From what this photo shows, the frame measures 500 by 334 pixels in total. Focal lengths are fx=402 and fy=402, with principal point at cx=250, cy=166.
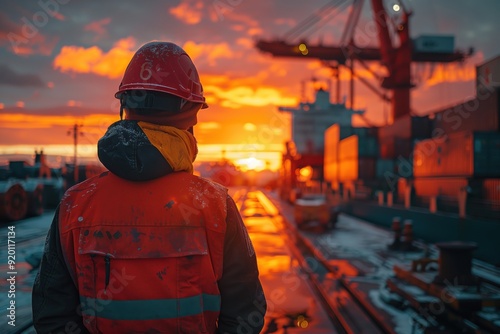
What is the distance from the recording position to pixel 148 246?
165cm

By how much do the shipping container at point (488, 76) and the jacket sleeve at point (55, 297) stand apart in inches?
848

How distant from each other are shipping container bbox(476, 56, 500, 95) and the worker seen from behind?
21.1 meters

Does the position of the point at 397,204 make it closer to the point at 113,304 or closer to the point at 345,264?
the point at 345,264

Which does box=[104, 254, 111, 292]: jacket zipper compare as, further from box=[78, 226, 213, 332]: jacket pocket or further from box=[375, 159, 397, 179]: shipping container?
box=[375, 159, 397, 179]: shipping container

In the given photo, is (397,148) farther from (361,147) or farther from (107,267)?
(107,267)

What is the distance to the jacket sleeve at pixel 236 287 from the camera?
5.83ft

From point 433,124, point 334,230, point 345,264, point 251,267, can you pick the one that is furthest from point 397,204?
point 251,267

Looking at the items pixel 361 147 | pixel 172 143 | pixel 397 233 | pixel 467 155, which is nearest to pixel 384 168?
pixel 361 147

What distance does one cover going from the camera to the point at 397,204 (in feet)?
65.1

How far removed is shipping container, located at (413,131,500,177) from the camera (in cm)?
1514

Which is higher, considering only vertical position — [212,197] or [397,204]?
[212,197]

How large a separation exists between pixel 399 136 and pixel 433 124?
2809 mm

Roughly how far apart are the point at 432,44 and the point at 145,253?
36256 millimetres

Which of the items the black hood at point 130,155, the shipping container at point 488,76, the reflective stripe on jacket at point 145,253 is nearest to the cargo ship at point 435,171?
the shipping container at point 488,76
